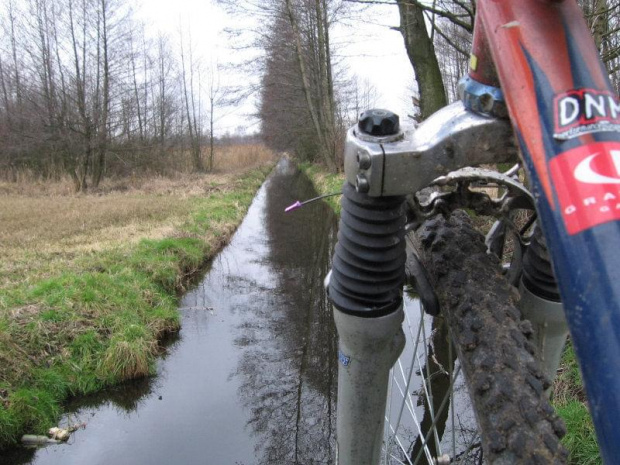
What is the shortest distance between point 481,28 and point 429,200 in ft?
1.28

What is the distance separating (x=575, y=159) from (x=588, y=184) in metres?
0.04

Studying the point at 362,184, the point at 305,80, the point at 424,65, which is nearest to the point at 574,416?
the point at 362,184

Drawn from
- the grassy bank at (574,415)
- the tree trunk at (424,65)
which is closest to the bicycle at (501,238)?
the grassy bank at (574,415)

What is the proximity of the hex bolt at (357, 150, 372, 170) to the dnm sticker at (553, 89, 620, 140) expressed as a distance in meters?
0.31

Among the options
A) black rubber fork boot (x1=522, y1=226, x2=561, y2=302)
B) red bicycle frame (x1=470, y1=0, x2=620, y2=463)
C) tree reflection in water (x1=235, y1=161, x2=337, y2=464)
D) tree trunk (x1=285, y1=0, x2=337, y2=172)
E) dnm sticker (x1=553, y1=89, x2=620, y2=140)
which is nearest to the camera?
red bicycle frame (x1=470, y1=0, x2=620, y2=463)

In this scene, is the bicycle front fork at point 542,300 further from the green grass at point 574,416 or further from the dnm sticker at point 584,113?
the green grass at point 574,416

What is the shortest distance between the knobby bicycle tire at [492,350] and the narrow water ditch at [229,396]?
2764 mm

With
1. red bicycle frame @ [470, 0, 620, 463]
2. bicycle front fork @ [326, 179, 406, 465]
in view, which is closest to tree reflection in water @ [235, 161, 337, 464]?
bicycle front fork @ [326, 179, 406, 465]

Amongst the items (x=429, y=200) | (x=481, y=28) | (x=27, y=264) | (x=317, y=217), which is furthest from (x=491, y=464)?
(x=317, y=217)

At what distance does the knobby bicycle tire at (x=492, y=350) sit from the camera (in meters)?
0.80

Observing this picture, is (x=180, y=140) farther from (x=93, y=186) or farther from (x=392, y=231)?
(x=392, y=231)

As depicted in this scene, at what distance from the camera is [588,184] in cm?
69

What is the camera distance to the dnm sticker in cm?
74

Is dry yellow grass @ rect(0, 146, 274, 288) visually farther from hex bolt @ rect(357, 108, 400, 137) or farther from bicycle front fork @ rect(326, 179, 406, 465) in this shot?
hex bolt @ rect(357, 108, 400, 137)
